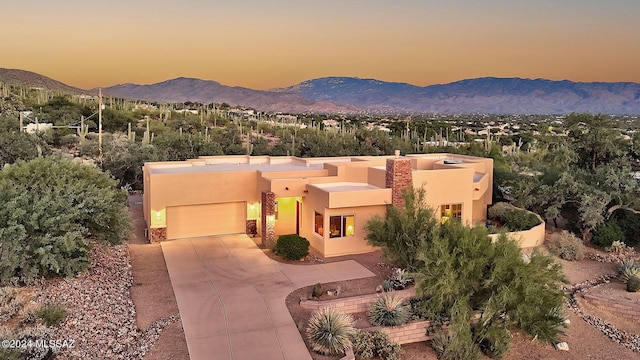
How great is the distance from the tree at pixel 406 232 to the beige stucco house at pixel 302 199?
8.07 feet

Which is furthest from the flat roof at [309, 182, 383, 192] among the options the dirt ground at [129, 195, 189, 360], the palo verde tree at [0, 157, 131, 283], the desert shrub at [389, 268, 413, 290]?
the palo verde tree at [0, 157, 131, 283]

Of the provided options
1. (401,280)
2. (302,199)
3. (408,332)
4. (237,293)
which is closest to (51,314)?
(237,293)

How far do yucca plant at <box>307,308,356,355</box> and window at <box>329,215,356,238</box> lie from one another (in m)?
6.60

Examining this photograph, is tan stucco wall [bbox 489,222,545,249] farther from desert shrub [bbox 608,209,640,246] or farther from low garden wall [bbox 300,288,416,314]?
low garden wall [bbox 300,288,416,314]

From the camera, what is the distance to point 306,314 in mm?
12609

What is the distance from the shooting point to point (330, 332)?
11016 millimetres

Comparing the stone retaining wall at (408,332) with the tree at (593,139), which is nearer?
the stone retaining wall at (408,332)

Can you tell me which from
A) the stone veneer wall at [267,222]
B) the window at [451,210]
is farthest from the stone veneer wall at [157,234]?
the window at [451,210]

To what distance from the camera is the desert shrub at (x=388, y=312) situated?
12.2m

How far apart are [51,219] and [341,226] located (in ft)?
32.6

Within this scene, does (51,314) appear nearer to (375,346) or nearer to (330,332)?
(330,332)

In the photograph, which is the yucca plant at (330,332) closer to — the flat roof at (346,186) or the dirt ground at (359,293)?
the dirt ground at (359,293)

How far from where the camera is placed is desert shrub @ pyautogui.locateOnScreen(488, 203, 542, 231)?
21.6 metres

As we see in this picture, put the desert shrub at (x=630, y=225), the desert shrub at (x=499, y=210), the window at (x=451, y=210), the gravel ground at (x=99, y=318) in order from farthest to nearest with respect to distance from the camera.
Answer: the desert shrub at (x=499, y=210)
the desert shrub at (x=630, y=225)
the window at (x=451, y=210)
the gravel ground at (x=99, y=318)
